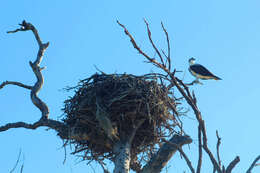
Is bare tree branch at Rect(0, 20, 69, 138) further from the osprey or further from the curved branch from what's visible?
the osprey

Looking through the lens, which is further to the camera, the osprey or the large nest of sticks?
the osprey

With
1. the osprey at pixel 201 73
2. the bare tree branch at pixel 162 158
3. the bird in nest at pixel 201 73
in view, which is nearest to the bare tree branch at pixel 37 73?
the bare tree branch at pixel 162 158

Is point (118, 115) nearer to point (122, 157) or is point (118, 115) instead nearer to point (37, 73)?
point (122, 157)

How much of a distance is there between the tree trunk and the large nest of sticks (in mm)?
146

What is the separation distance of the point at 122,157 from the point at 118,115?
881 mm

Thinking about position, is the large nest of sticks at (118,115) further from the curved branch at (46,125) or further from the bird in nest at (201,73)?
the bird in nest at (201,73)

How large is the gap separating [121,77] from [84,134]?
5.10 ft

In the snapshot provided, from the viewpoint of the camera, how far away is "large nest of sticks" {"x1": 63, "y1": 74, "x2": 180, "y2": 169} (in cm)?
787

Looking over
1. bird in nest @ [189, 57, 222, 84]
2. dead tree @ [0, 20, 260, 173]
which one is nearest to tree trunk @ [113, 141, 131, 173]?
dead tree @ [0, 20, 260, 173]

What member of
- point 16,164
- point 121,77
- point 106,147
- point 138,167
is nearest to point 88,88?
point 121,77

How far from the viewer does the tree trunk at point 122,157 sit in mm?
7298

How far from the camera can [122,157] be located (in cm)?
743

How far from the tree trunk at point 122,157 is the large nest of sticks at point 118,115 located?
15cm

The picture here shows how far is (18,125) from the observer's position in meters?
8.03
